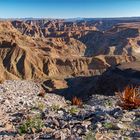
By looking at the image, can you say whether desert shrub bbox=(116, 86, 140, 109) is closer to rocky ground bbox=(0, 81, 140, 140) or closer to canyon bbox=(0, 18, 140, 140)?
canyon bbox=(0, 18, 140, 140)

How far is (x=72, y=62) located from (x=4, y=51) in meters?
16.7

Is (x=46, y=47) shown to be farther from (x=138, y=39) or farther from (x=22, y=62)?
(x=138, y=39)

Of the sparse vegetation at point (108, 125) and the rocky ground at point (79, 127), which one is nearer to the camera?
the rocky ground at point (79, 127)

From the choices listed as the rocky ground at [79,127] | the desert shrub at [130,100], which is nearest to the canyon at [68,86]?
the rocky ground at [79,127]

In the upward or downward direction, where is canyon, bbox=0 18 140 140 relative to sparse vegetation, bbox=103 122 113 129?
downward

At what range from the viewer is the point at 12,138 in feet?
24.0

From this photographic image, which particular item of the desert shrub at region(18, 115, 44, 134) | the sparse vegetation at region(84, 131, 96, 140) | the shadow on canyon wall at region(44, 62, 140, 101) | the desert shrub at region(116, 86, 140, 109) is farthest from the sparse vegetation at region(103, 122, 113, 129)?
the shadow on canyon wall at region(44, 62, 140, 101)

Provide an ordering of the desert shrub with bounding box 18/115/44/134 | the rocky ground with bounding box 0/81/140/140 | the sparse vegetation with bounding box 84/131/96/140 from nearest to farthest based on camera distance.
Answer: the sparse vegetation with bounding box 84/131/96/140 < the rocky ground with bounding box 0/81/140/140 < the desert shrub with bounding box 18/115/44/134

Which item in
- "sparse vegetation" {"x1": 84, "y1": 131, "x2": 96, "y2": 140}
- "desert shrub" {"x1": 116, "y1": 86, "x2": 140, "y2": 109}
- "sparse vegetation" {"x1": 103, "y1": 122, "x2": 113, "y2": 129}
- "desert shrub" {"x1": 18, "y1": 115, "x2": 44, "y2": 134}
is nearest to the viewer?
"sparse vegetation" {"x1": 84, "y1": 131, "x2": 96, "y2": 140}

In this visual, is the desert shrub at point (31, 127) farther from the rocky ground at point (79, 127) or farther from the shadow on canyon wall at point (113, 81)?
the shadow on canyon wall at point (113, 81)

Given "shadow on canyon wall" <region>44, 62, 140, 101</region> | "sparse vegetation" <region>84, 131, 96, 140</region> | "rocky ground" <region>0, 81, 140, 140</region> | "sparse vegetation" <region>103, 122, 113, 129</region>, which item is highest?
"sparse vegetation" <region>84, 131, 96, 140</region>

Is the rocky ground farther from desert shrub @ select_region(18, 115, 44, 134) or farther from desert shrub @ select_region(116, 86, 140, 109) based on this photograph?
desert shrub @ select_region(116, 86, 140, 109)

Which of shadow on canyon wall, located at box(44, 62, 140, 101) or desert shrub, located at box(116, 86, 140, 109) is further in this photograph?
shadow on canyon wall, located at box(44, 62, 140, 101)

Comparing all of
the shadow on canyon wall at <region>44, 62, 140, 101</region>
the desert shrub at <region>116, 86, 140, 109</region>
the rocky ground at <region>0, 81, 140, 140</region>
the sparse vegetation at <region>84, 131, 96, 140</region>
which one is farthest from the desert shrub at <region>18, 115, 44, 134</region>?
the shadow on canyon wall at <region>44, 62, 140, 101</region>
